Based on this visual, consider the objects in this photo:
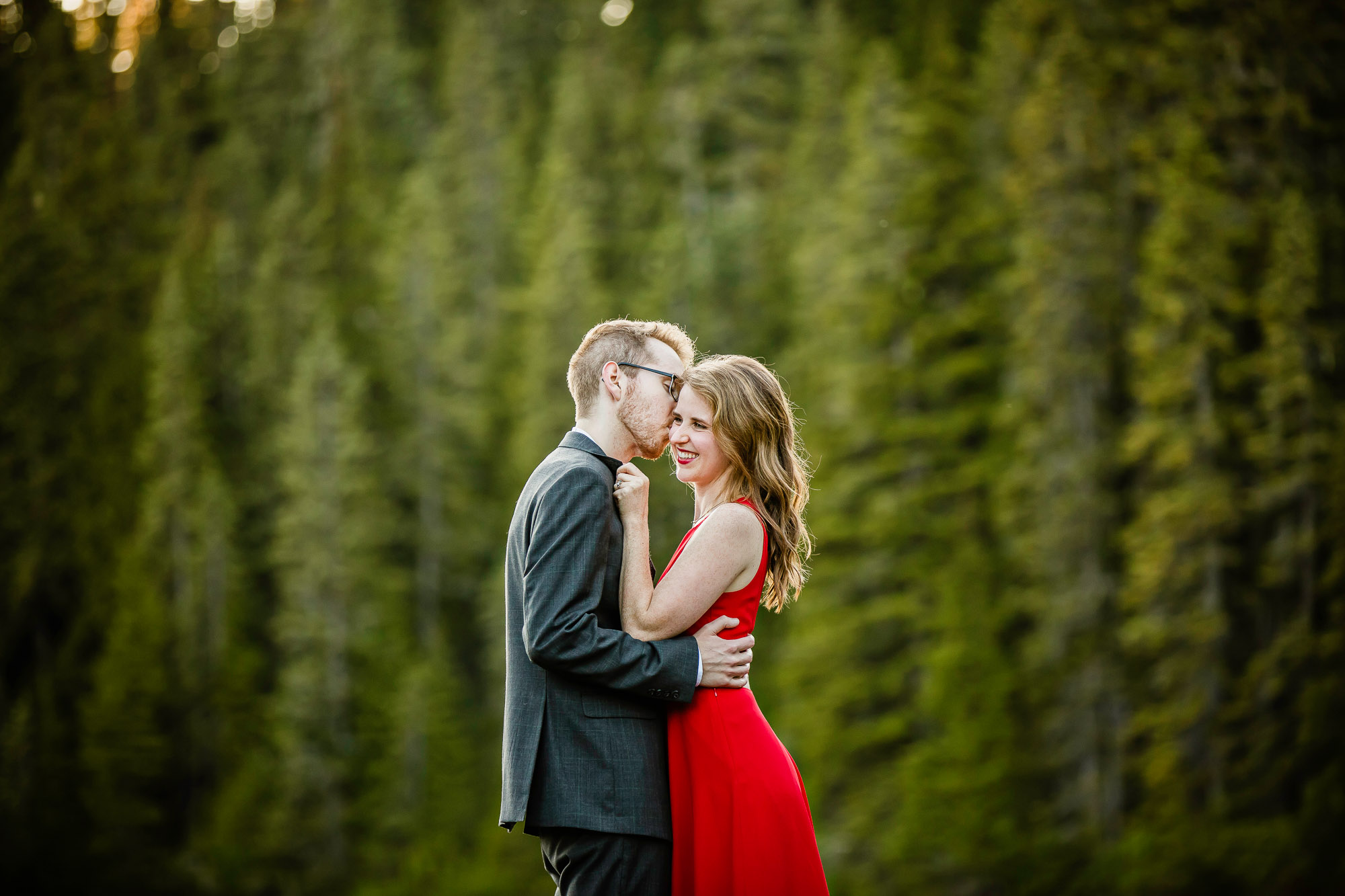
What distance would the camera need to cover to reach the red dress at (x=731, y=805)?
141 inches

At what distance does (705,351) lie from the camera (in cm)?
2089

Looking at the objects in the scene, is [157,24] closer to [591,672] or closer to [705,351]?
[705,351]

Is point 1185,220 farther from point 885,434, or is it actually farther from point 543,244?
point 543,244

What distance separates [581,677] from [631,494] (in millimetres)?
576

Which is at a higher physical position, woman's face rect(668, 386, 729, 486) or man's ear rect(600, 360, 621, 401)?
man's ear rect(600, 360, 621, 401)

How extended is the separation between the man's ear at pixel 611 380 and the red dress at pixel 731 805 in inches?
20.0

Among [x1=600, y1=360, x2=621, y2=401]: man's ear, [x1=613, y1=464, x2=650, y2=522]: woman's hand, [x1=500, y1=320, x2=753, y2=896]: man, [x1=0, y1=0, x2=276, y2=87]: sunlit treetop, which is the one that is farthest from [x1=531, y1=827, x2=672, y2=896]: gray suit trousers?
[x1=0, y1=0, x2=276, y2=87]: sunlit treetop

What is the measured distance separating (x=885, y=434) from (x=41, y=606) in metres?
18.3

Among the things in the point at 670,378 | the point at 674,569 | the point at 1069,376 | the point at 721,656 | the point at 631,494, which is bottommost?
the point at 721,656

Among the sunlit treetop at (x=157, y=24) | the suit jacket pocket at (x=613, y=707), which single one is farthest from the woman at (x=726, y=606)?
the sunlit treetop at (x=157, y=24)

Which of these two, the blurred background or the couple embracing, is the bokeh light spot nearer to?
the blurred background

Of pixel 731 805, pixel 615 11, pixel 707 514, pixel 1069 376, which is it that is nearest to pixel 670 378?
pixel 707 514

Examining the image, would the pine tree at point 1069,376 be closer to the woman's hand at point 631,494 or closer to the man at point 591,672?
the man at point 591,672

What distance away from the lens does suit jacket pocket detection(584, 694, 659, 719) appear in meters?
3.49
